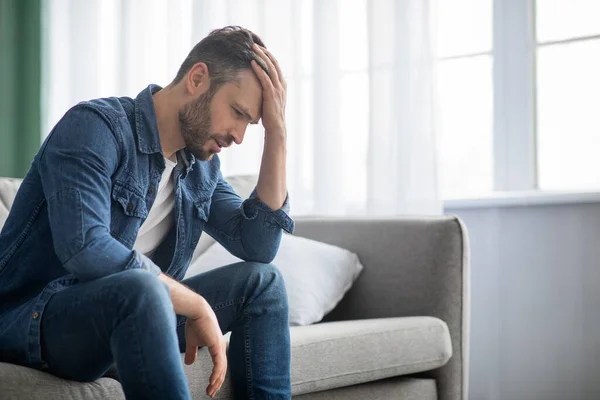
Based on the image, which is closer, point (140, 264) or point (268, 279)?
point (140, 264)

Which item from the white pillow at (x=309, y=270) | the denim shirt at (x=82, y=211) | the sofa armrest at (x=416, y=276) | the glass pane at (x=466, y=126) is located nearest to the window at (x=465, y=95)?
the glass pane at (x=466, y=126)

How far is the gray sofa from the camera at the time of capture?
1.80 metres

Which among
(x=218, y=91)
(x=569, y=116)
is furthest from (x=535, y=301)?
(x=218, y=91)

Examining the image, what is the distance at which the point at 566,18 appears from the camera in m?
2.71

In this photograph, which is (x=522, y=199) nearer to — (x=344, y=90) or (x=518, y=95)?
Result: (x=518, y=95)

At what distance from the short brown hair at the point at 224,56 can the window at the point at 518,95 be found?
141 cm

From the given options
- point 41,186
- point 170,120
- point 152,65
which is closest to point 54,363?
point 41,186

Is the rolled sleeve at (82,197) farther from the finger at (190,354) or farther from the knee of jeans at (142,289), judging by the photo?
the finger at (190,354)

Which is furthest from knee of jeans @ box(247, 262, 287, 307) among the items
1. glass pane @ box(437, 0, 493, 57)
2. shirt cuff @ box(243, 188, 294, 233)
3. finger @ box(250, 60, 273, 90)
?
glass pane @ box(437, 0, 493, 57)

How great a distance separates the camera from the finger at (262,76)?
1.51 meters

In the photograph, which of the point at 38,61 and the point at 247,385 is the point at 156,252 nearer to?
the point at 247,385

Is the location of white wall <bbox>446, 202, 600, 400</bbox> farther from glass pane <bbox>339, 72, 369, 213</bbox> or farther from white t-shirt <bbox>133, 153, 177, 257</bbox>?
white t-shirt <bbox>133, 153, 177, 257</bbox>

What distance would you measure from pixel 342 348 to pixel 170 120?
0.67 m

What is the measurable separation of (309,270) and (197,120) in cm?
80
